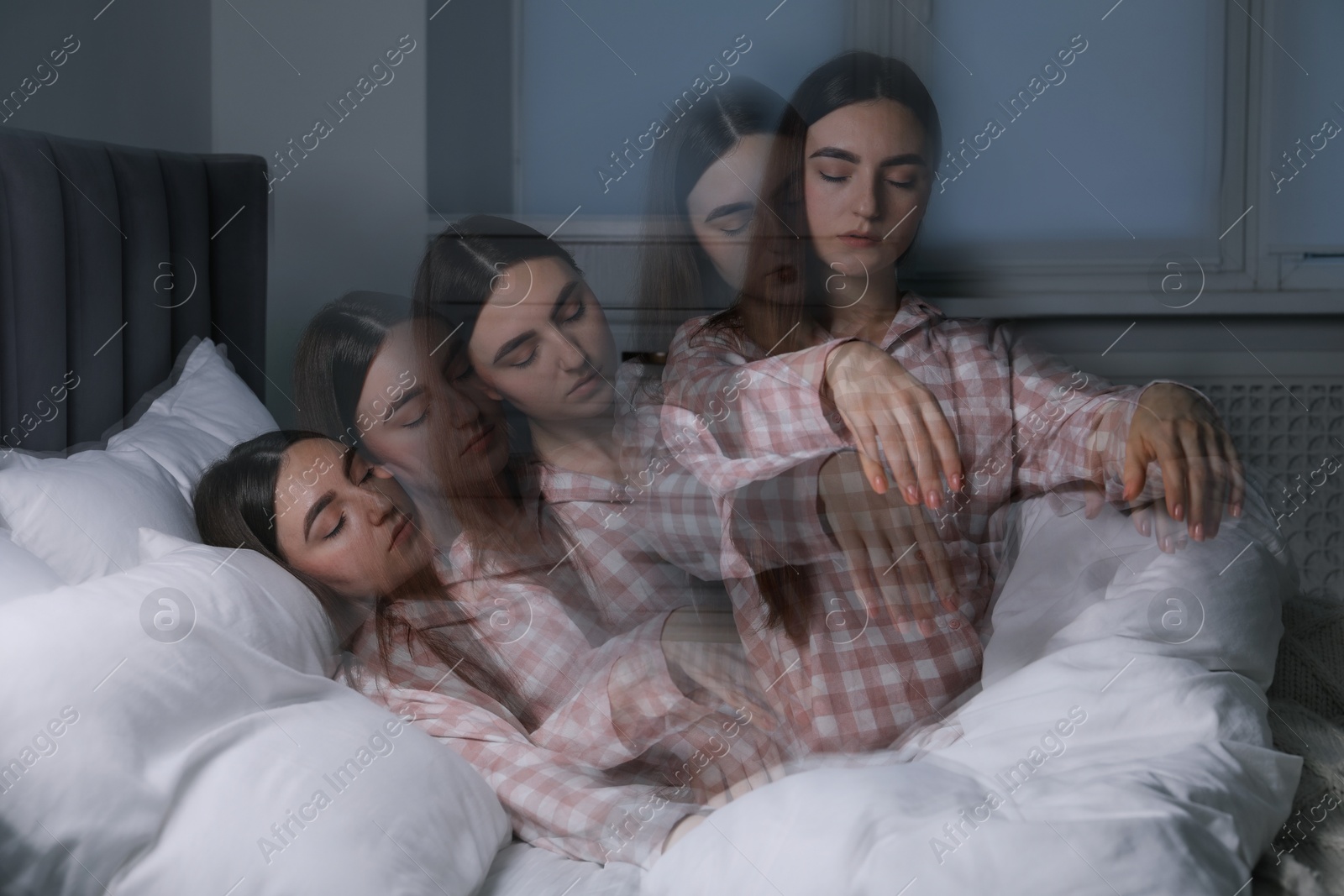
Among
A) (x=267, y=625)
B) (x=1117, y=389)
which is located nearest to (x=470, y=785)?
(x=267, y=625)

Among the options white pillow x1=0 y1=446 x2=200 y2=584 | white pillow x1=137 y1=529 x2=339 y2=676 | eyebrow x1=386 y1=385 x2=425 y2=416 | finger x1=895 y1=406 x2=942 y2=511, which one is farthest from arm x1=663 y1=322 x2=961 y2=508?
white pillow x1=0 y1=446 x2=200 y2=584

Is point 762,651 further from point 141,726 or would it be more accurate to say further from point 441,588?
point 141,726

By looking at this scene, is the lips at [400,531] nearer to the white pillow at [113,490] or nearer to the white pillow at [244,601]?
the white pillow at [244,601]

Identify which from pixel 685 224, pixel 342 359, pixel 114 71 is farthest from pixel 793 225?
pixel 114 71

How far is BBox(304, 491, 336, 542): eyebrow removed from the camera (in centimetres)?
76

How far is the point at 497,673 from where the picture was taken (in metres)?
0.74

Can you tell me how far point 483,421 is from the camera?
0.78m

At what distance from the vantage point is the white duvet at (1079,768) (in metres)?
0.52

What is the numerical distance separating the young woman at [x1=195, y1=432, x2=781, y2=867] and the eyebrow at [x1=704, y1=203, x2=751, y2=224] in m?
0.36

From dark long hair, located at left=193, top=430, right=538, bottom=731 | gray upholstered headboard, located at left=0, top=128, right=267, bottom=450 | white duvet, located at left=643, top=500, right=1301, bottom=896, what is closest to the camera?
white duvet, located at left=643, top=500, right=1301, bottom=896

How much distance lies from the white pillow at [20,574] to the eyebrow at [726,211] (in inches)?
23.5

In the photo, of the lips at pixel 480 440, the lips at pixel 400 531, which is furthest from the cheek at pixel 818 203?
the lips at pixel 400 531

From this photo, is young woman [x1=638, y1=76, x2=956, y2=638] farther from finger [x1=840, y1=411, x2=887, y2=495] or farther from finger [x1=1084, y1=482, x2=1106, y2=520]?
finger [x1=1084, y1=482, x2=1106, y2=520]

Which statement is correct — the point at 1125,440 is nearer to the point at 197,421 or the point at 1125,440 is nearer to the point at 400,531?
the point at 400,531
